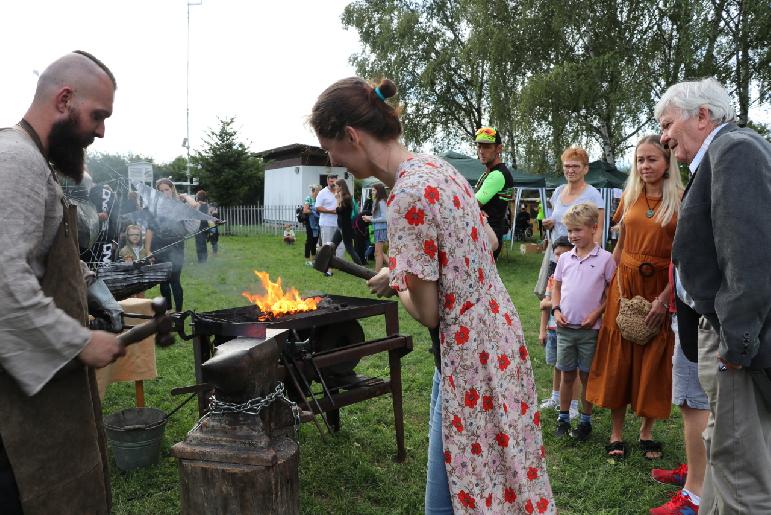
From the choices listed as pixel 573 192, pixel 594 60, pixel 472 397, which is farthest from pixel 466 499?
pixel 594 60

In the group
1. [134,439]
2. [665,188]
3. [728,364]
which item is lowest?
[134,439]

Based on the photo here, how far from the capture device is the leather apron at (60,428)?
5.78 ft

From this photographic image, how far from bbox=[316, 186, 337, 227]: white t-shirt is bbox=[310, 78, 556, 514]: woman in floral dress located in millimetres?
10031

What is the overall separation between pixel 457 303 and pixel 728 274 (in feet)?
3.68

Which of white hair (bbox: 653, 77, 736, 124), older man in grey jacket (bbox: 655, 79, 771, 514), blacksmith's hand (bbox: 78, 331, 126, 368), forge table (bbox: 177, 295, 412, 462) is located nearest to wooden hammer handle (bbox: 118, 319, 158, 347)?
blacksmith's hand (bbox: 78, 331, 126, 368)

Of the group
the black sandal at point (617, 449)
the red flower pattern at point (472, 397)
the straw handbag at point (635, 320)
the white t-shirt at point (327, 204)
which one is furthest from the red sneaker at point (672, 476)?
the white t-shirt at point (327, 204)

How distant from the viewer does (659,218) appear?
12.0ft

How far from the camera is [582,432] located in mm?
4328

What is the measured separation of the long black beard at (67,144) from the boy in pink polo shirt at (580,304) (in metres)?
3.32

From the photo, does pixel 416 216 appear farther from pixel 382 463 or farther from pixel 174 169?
pixel 174 169

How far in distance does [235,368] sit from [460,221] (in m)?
1.13

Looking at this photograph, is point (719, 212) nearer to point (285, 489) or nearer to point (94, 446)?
point (285, 489)

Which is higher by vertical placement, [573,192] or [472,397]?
[573,192]

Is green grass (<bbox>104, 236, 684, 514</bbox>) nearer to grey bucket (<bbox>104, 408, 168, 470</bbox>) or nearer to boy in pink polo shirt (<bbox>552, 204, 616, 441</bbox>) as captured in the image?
grey bucket (<bbox>104, 408, 168, 470</bbox>)
